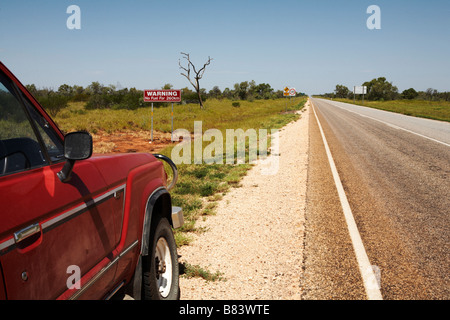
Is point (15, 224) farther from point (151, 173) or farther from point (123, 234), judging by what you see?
point (151, 173)

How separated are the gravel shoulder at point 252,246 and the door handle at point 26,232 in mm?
2271

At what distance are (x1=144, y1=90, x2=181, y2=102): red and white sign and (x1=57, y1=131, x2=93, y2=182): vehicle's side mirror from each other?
1527 cm

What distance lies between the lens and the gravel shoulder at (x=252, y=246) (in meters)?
3.69

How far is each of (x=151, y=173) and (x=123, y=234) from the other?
0.81 metres

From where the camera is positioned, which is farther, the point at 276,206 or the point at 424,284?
the point at 276,206

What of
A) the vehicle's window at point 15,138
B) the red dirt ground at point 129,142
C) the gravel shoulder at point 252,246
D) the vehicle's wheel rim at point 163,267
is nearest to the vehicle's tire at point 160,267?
the vehicle's wheel rim at point 163,267

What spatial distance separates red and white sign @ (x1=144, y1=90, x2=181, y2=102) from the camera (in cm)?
1688

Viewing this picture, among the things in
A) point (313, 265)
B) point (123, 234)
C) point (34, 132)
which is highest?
point (34, 132)

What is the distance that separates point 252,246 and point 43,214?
3485 mm

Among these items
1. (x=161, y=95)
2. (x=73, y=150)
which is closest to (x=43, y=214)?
(x=73, y=150)

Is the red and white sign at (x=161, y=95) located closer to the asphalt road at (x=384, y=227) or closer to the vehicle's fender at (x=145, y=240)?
the asphalt road at (x=384, y=227)

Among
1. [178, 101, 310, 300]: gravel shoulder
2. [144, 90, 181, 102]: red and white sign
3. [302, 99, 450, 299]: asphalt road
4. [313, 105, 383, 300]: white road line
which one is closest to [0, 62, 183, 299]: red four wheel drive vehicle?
[178, 101, 310, 300]: gravel shoulder

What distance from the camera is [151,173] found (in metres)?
3.21
